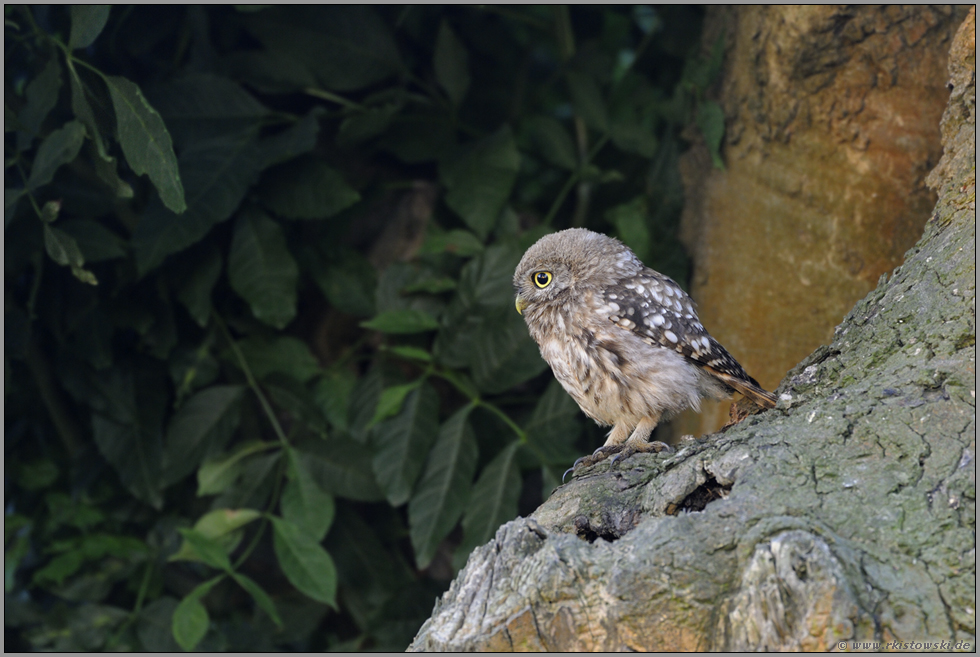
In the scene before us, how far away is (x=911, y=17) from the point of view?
9.89 feet

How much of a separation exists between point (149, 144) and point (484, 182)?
173 centimetres

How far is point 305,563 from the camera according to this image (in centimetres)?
323

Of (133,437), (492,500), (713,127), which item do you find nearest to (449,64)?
(713,127)

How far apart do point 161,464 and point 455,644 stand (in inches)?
102

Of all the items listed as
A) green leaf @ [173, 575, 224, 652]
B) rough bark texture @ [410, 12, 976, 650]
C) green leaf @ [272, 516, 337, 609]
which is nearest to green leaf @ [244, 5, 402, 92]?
green leaf @ [272, 516, 337, 609]

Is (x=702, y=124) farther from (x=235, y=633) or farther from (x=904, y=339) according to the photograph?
(x=235, y=633)

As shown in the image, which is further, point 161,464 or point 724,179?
point 161,464

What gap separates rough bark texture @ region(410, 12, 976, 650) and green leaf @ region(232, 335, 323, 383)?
213 centimetres

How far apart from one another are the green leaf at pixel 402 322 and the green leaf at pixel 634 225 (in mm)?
1016

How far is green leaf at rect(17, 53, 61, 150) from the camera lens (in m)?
2.74

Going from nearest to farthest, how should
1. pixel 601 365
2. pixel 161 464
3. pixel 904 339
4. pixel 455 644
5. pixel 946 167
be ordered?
pixel 455 644
pixel 904 339
pixel 946 167
pixel 601 365
pixel 161 464

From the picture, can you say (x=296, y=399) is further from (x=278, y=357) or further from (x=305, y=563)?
(x=305, y=563)

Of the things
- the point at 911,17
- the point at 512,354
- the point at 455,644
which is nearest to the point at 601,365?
the point at 512,354

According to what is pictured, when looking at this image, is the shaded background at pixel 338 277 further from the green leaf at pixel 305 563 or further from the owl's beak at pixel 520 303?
the owl's beak at pixel 520 303
